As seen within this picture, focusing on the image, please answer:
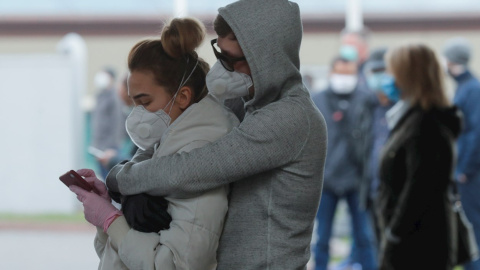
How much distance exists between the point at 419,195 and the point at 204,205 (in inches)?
92.7

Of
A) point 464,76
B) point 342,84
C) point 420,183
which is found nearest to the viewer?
point 420,183

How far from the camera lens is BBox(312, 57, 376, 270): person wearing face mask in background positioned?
20.4 ft

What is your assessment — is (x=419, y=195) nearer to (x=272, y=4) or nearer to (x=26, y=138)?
(x=272, y=4)

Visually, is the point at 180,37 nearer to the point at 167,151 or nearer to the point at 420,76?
the point at 167,151

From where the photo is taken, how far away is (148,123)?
2332mm

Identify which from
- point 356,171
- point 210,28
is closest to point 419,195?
point 356,171

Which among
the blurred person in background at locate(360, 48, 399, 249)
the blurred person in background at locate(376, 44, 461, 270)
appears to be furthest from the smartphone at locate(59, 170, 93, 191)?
the blurred person in background at locate(360, 48, 399, 249)

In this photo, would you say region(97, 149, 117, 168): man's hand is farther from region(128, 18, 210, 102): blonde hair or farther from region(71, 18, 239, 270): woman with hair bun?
region(128, 18, 210, 102): blonde hair

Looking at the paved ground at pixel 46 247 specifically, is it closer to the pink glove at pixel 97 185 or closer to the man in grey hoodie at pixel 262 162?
the pink glove at pixel 97 185

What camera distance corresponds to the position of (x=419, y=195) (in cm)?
435

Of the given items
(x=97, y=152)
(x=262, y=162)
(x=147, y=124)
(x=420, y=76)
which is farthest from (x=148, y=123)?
(x=97, y=152)

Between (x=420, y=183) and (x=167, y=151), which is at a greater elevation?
(x=167, y=151)

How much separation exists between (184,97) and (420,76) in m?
2.53

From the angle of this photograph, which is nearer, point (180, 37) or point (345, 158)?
point (180, 37)
